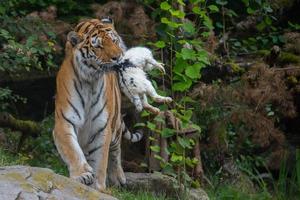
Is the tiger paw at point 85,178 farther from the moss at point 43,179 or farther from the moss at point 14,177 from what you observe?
the moss at point 14,177

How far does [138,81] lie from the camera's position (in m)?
6.95

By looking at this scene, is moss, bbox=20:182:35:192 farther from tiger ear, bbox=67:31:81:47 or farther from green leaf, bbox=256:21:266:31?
green leaf, bbox=256:21:266:31

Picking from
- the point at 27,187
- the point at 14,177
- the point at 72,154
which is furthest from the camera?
the point at 72,154

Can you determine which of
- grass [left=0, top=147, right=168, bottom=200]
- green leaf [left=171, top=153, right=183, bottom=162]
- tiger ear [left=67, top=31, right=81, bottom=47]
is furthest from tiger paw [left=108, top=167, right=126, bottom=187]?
tiger ear [left=67, top=31, right=81, bottom=47]

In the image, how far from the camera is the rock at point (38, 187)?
5456mm

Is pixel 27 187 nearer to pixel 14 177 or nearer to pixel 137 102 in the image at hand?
pixel 14 177

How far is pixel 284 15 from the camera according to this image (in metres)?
10.9

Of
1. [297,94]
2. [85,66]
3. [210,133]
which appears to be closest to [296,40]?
[297,94]

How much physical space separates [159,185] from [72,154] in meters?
1.33

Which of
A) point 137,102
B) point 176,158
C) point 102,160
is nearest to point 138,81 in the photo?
point 137,102

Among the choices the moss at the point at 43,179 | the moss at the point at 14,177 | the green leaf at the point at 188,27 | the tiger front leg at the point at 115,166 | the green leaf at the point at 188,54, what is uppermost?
the green leaf at the point at 188,27

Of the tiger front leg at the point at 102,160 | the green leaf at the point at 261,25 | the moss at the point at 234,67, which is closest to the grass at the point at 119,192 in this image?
the tiger front leg at the point at 102,160

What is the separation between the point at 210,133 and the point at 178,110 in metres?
1.26

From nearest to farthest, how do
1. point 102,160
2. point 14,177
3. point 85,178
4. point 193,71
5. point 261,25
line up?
point 14,177
point 85,178
point 102,160
point 193,71
point 261,25
